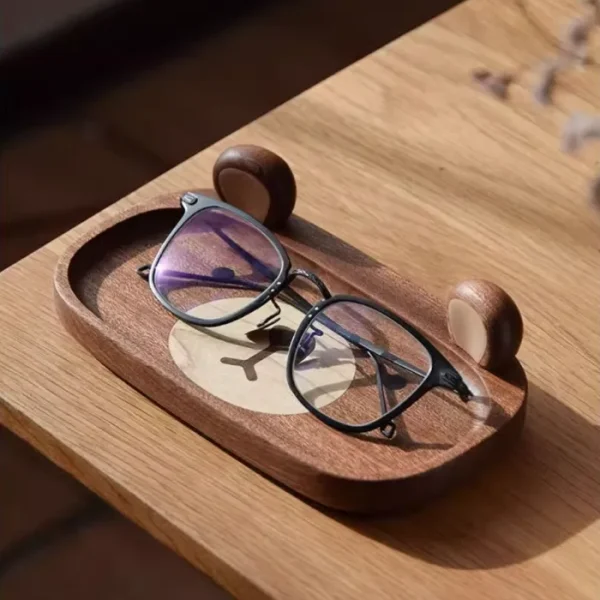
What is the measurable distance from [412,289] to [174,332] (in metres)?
0.13

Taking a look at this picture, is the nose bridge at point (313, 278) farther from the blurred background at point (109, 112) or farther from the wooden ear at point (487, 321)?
the blurred background at point (109, 112)

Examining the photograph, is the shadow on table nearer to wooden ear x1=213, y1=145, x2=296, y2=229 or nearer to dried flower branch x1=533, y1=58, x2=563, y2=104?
wooden ear x1=213, y1=145, x2=296, y2=229

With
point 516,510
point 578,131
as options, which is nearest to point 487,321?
point 516,510

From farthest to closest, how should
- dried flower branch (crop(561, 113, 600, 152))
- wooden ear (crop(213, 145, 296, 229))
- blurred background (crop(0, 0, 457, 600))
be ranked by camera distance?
blurred background (crop(0, 0, 457, 600))
dried flower branch (crop(561, 113, 600, 152))
wooden ear (crop(213, 145, 296, 229))

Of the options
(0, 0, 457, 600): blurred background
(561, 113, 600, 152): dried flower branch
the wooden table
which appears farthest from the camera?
(0, 0, 457, 600): blurred background

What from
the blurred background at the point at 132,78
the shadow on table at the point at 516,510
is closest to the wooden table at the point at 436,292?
the shadow on table at the point at 516,510

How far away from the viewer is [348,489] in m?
0.52

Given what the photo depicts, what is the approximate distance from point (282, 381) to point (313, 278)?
0.06 metres

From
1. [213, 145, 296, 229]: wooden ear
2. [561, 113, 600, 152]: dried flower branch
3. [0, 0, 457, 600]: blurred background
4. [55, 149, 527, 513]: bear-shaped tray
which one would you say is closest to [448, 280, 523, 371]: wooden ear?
[55, 149, 527, 513]: bear-shaped tray

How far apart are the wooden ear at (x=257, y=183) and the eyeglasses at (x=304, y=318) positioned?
0.05ft

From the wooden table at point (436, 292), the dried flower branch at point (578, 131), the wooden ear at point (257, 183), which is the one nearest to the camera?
the wooden table at point (436, 292)

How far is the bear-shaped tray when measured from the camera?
1.74 feet

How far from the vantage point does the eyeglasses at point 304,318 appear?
0.57 m

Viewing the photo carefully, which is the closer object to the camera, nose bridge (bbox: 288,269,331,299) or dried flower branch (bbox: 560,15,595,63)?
nose bridge (bbox: 288,269,331,299)
